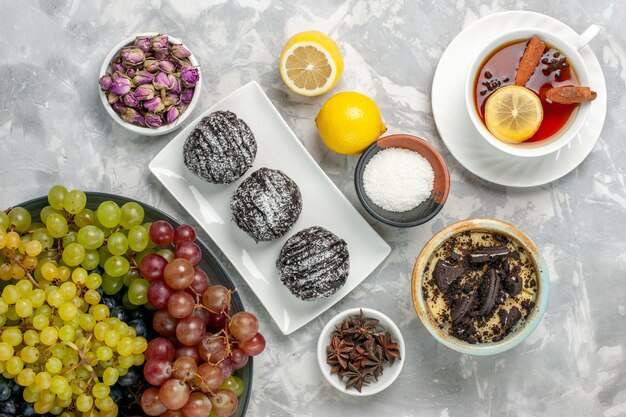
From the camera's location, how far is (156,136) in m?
1.48

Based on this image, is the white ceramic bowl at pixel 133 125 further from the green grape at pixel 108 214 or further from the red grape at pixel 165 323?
the red grape at pixel 165 323

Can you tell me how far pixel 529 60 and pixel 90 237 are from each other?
920mm

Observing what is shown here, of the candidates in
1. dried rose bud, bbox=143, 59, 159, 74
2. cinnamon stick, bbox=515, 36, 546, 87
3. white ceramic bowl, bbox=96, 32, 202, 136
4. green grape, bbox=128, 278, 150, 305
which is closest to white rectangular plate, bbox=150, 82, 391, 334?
white ceramic bowl, bbox=96, 32, 202, 136

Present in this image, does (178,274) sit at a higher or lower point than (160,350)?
higher

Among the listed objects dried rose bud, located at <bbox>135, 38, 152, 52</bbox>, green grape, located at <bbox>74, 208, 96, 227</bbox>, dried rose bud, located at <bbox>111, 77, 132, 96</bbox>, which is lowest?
green grape, located at <bbox>74, 208, 96, 227</bbox>

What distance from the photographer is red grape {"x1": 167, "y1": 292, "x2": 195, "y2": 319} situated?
3.81ft

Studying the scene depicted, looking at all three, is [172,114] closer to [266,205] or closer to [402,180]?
[266,205]

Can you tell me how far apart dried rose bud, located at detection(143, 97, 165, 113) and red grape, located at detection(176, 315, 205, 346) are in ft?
1.48

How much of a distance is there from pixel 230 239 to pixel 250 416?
39cm

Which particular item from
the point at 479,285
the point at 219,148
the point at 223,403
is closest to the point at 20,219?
the point at 219,148

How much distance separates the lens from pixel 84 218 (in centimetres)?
126

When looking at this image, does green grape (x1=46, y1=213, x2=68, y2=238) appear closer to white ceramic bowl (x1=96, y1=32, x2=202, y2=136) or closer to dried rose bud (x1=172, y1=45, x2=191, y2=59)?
white ceramic bowl (x1=96, y1=32, x2=202, y2=136)

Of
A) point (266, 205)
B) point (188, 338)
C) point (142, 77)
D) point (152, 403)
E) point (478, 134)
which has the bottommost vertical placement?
point (152, 403)

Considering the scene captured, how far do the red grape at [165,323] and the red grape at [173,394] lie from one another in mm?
113
